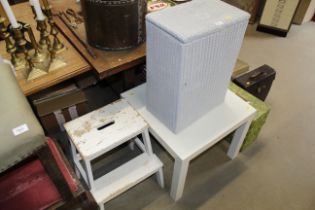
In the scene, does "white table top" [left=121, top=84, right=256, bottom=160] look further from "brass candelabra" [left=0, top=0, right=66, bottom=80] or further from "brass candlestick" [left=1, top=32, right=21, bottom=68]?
"brass candlestick" [left=1, top=32, right=21, bottom=68]

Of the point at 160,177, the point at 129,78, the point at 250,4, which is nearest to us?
the point at 160,177

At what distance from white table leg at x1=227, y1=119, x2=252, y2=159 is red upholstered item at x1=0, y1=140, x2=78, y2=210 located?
902mm

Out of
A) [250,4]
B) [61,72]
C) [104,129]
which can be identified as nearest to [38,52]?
[61,72]

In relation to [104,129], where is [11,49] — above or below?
above

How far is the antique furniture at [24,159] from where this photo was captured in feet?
2.01

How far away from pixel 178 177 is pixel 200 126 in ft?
0.88

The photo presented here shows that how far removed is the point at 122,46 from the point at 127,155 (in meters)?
0.72

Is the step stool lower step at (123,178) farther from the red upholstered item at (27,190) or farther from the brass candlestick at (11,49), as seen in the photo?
the brass candlestick at (11,49)

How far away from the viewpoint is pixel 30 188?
1.03 m

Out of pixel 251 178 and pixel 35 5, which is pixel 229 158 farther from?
pixel 35 5

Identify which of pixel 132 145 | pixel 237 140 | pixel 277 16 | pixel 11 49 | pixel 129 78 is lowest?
pixel 132 145

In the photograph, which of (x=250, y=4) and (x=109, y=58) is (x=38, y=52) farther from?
(x=250, y=4)

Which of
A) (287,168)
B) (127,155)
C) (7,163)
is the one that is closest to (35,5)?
(7,163)

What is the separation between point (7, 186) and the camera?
1026 mm
